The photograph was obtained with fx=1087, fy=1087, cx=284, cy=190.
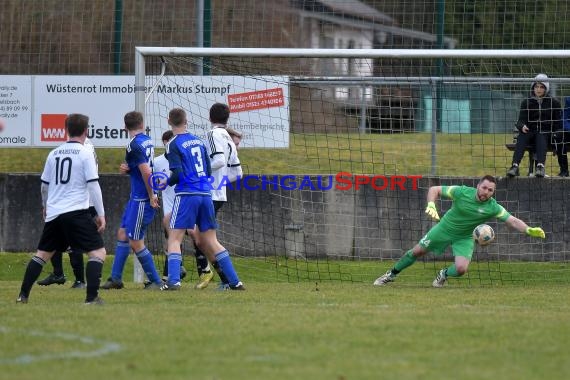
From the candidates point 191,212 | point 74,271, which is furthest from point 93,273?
point 74,271

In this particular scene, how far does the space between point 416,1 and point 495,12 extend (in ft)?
4.37

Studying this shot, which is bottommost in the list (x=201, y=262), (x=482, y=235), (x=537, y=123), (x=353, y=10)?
(x=201, y=262)

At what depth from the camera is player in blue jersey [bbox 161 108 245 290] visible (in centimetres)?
1177

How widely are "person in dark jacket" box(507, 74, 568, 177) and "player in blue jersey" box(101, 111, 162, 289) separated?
6.19 m

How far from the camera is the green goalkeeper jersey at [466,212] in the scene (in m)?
13.2

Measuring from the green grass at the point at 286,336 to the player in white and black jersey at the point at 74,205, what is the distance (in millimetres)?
449

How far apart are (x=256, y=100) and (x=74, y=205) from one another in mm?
7435

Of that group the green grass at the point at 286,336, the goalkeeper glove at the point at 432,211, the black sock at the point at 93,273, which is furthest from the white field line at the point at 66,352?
the goalkeeper glove at the point at 432,211

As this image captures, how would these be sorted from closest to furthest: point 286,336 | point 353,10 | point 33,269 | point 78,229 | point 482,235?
point 286,336 < point 78,229 < point 33,269 < point 482,235 < point 353,10

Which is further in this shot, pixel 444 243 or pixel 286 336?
pixel 444 243

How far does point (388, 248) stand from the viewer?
55.4ft

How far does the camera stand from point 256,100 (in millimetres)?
17250

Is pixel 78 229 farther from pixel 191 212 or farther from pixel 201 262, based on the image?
pixel 201 262

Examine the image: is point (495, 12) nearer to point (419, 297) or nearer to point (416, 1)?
point (416, 1)
